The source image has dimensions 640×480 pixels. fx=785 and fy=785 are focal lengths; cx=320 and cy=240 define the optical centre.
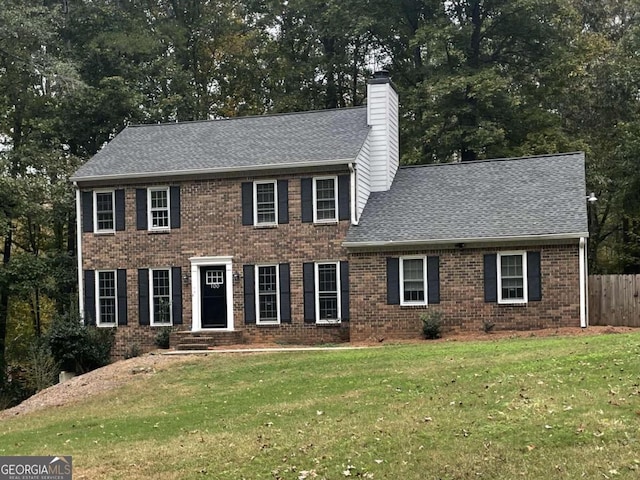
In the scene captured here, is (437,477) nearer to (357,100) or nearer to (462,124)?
(462,124)

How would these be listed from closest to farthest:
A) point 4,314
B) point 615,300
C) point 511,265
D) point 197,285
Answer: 1. point 511,265
2. point 615,300
3. point 197,285
4. point 4,314

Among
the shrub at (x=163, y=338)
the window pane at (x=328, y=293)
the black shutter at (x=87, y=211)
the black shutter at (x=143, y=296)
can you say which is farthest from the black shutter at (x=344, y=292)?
the black shutter at (x=87, y=211)

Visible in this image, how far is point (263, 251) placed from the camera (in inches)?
895

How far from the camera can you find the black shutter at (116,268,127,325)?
77.7 feet

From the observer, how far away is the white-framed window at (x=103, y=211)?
2405cm

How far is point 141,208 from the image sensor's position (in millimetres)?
23672

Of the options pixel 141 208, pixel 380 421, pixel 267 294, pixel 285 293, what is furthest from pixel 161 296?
pixel 380 421

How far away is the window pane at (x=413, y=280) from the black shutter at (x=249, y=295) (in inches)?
176

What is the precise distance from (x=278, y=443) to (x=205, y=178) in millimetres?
14438

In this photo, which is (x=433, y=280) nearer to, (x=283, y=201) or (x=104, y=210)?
(x=283, y=201)

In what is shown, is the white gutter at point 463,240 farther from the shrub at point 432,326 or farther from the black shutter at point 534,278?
the shrub at point 432,326

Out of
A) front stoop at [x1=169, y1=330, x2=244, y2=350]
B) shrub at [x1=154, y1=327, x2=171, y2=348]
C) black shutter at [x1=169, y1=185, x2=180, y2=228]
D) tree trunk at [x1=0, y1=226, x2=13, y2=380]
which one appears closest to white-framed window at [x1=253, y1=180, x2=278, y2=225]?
black shutter at [x1=169, y1=185, x2=180, y2=228]

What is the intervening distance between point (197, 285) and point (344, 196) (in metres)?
5.13

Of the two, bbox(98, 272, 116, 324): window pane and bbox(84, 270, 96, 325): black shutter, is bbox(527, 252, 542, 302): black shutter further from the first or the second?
bbox(84, 270, 96, 325): black shutter
